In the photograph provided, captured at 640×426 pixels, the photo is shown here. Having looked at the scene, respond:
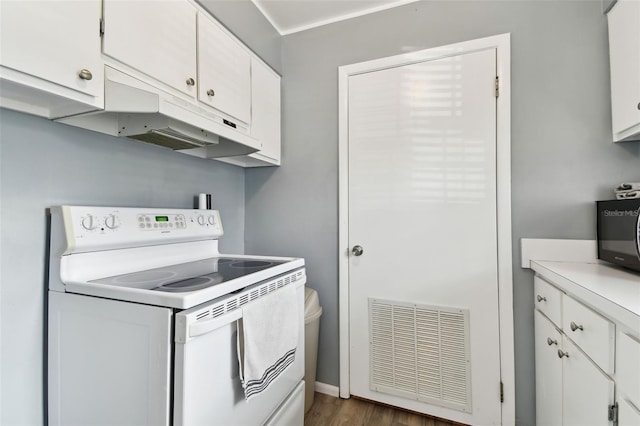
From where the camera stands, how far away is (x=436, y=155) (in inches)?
65.9

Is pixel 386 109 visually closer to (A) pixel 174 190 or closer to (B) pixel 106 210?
(A) pixel 174 190

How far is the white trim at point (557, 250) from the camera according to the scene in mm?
1410

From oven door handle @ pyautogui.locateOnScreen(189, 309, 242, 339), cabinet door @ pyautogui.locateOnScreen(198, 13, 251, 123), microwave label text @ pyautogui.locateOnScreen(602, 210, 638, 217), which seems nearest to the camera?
oven door handle @ pyautogui.locateOnScreen(189, 309, 242, 339)

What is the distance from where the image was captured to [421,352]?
1688 millimetres

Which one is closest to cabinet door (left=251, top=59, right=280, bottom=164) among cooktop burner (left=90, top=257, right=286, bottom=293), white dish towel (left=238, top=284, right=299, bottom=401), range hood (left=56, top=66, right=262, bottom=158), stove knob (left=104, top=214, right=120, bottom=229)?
range hood (left=56, top=66, right=262, bottom=158)

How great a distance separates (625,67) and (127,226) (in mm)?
2282

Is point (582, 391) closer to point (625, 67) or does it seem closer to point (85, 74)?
point (625, 67)

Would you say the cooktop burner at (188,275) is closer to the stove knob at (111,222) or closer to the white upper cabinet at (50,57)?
the stove knob at (111,222)

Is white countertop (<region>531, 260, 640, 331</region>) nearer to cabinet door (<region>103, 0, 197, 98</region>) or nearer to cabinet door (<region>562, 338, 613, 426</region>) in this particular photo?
cabinet door (<region>562, 338, 613, 426</region>)

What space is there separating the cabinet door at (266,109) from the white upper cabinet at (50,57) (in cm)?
88

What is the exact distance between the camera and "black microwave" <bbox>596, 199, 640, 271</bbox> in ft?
3.66

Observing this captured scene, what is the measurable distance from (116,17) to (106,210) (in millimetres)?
715

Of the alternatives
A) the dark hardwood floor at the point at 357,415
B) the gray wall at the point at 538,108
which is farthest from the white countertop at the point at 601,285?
the dark hardwood floor at the point at 357,415

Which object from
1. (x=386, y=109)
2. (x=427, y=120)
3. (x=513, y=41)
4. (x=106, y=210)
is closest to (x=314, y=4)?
(x=386, y=109)
